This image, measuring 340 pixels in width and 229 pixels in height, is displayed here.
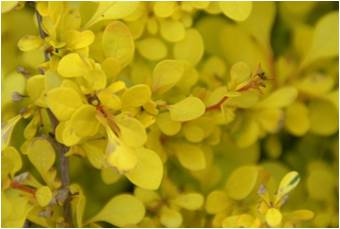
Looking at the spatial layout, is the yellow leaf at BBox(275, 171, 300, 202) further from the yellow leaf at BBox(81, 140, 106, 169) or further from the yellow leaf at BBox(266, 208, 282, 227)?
the yellow leaf at BBox(81, 140, 106, 169)

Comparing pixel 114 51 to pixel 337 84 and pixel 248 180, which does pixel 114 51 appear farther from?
pixel 337 84

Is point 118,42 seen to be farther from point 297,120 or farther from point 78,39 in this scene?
point 297,120

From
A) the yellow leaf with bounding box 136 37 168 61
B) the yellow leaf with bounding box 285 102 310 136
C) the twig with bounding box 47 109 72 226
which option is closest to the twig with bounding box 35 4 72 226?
the twig with bounding box 47 109 72 226

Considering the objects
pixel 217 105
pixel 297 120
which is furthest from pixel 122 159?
pixel 297 120

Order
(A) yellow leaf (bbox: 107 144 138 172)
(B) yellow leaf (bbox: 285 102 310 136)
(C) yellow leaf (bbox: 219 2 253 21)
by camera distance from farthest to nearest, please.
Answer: (B) yellow leaf (bbox: 285 102 310 136)
(C) yellow leaf (bbox: 219 2 253 21)
(A) yellow leaf (bbox: 107 144 138 172)

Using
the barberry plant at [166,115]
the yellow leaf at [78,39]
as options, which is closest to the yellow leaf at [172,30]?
the barberry plant at [166,115]
